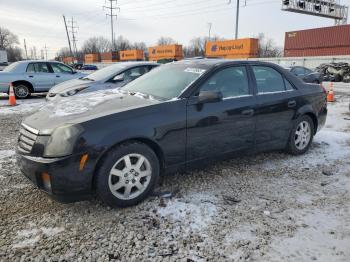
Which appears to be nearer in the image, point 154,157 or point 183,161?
point 154,157

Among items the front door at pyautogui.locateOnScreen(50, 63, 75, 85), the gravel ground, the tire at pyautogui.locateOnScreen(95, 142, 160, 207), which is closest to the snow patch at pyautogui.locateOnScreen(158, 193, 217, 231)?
the gravel ground

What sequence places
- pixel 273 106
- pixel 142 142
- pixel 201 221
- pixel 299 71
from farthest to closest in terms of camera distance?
pixel 299 71, pixel 273 106, pixel 142 142, pixel 201 221

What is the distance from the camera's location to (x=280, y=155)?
512cm

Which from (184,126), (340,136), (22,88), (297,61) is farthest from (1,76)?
(297,61)

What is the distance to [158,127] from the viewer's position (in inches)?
132

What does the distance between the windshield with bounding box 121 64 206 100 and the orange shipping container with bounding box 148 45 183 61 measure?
42073 millimetres

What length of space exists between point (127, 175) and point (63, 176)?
648 millimetres

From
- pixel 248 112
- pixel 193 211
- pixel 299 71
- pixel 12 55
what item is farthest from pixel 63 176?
pixel 12 55

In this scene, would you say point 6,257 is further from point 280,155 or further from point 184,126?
point 280,155

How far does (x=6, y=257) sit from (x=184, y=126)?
6.93 ft

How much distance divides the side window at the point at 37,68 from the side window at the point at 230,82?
10069 mm

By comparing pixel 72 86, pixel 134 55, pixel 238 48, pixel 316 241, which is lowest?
pixel 316 241

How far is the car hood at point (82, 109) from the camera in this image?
10.3ft

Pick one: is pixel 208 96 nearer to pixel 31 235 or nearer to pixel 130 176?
pixel 130 176
